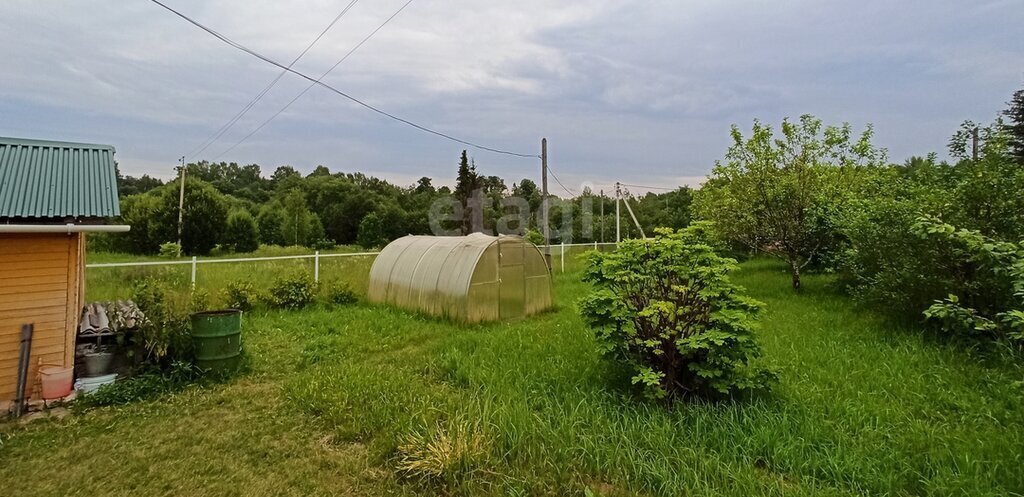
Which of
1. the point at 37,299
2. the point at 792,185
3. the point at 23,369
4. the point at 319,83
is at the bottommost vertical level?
the point at 23,369

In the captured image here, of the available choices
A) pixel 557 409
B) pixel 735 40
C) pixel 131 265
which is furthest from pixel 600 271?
pixel 131 265

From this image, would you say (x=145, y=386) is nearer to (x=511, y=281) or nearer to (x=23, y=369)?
(x=23, y=369)

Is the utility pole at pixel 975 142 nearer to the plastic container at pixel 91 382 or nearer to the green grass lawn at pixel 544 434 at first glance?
the green grass lawn at pixel 544 434

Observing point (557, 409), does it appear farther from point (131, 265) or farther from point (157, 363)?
point (131, 265)

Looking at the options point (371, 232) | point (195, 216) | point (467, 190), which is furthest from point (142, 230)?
point (467, 190)

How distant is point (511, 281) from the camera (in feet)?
27.8

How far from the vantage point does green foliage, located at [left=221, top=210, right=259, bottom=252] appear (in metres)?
25.3

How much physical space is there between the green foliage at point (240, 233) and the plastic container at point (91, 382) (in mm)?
23623

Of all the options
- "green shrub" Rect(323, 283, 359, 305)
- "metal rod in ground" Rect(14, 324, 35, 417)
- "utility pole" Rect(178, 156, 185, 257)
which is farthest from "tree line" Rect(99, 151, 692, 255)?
"metal rod in ground" Rect(14, 324, 35, 417)

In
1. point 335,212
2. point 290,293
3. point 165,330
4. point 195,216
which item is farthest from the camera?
point 335,212

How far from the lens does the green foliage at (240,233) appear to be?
83.1 feet

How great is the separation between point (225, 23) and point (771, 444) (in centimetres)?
856

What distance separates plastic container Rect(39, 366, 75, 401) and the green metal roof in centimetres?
155

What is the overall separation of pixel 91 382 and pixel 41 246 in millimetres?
1493
